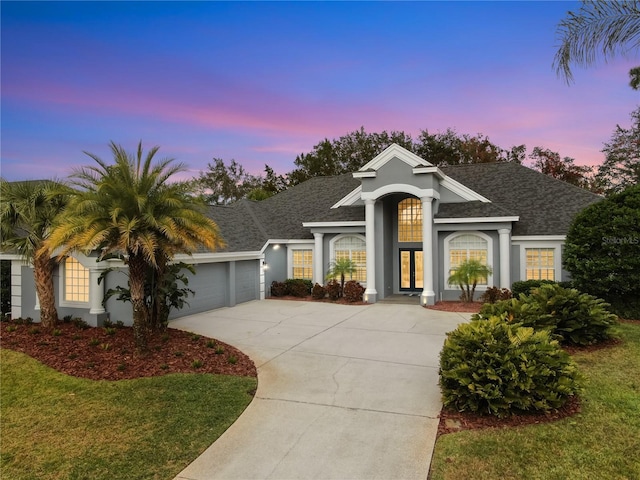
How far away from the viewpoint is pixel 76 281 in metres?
12.1

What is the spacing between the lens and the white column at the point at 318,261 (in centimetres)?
1978

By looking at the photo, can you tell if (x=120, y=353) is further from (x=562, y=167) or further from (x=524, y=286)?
(x=562, y=167)

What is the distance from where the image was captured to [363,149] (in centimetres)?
4291

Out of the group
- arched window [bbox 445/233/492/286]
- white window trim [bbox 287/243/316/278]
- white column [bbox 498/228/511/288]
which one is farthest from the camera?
white window trim [bbox 287/243/316/278]

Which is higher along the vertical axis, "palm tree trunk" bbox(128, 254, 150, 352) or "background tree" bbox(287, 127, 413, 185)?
"background tree" bbox(287, 127, 413, 185)

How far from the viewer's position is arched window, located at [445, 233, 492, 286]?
1759 cm

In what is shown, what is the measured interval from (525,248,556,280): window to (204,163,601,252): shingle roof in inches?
34.8

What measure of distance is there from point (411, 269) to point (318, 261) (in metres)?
4.83

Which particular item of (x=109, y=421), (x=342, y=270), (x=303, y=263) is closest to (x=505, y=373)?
(x=109, y=421)

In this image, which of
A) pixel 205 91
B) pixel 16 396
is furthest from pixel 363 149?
pixel 16 396

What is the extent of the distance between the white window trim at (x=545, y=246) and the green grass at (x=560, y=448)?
458 inches

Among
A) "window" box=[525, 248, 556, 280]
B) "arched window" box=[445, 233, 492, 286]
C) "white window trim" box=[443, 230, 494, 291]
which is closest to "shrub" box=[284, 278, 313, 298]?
"white window trim" box=[443, 230, 494, 291]

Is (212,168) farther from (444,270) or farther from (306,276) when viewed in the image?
(444,270)

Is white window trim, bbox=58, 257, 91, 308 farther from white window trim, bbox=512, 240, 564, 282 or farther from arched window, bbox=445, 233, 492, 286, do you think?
white window trim, bbox=512, 240, 564, 282
